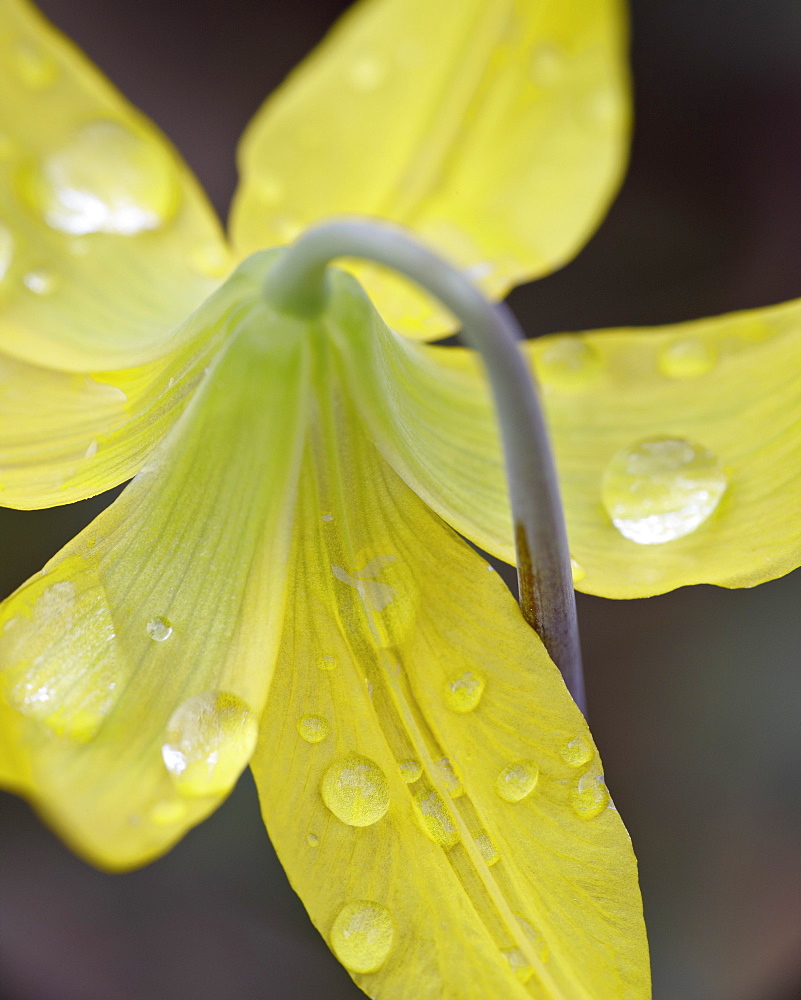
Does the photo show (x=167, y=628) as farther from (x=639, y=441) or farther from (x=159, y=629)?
(x=639, y=441)

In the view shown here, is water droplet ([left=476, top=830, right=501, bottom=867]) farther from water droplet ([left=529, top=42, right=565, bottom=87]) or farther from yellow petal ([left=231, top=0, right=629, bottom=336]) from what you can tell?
water droplet ([left=529, top=42, right=565, bottom=87])

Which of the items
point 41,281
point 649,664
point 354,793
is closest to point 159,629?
point 354,793

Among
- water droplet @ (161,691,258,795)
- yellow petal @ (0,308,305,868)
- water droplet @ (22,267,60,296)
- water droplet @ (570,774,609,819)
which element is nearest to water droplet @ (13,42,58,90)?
water droplet @ (22,267,60,296)

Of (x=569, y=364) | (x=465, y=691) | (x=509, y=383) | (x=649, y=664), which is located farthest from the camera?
(x=649, y=664)

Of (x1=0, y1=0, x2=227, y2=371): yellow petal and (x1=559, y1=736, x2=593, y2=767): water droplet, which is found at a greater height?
(x1=0, y1=0, x2=227, y2=371): yellow petal

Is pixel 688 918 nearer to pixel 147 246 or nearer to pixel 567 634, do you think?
pixel 567 634

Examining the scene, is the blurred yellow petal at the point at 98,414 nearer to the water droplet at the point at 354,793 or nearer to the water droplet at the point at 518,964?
the water droplet at the point at 354,793
